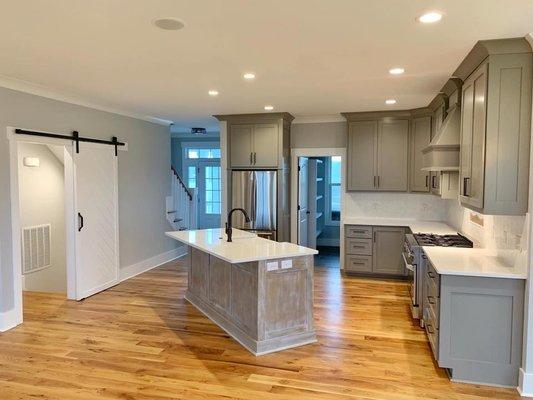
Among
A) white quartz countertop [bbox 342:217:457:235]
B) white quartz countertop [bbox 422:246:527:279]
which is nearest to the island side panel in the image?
white quartz countertop [bbox 422:246:527:279]

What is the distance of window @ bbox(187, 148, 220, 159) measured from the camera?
973 cm

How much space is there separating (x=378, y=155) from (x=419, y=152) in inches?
23.2

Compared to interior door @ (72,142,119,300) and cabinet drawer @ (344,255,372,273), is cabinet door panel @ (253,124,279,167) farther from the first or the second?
interior door @ (72,142,119,300)

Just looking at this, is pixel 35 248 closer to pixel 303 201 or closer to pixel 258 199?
pixel 258 199

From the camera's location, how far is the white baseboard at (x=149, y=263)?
6.26 meters

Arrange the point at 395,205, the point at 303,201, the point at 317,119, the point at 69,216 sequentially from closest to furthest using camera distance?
the point at 69,216
the point at 395,205
the point at 317,119
the point at 303,201

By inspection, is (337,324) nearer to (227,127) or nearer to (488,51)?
(488,51)

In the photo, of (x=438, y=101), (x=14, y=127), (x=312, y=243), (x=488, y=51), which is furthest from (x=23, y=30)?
(x=312, y=243)

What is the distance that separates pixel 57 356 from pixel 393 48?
12.4ft

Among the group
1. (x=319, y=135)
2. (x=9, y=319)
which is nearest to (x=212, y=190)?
(x=319, y=135)

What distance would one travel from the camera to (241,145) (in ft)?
21.4

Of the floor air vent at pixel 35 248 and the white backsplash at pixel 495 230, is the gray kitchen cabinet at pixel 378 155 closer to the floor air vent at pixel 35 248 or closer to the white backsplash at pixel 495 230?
the white backsplash at pixel 495 230

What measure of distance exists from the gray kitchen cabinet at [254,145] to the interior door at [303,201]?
0.75 metres

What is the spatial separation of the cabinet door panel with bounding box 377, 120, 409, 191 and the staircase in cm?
376
